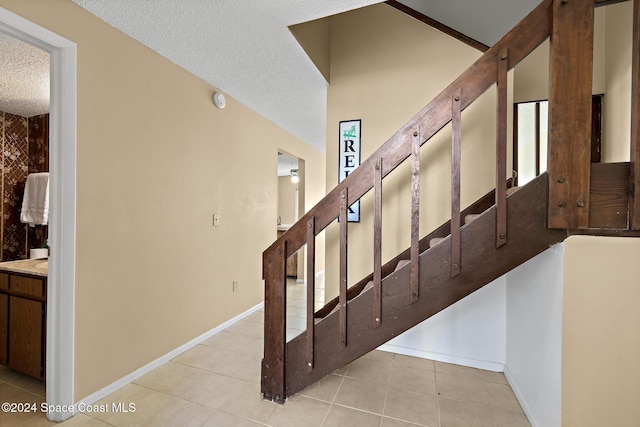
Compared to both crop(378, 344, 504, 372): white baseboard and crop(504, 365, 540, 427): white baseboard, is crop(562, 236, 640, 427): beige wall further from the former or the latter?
crop(378, 344, 504, 372): white baseboard

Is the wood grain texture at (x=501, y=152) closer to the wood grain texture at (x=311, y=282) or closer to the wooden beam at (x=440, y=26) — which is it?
the wood grain texture at (x=311, y=282)

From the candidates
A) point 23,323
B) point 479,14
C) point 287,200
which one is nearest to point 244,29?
point 479,14

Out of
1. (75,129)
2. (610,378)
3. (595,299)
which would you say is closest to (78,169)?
(75,129)

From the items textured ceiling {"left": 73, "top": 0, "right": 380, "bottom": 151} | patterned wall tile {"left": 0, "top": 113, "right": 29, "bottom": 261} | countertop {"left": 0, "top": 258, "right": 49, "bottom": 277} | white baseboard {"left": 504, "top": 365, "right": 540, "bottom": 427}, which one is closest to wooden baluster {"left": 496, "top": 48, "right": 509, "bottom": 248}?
textured ceiling {"left": 73, "top": 0, "right": 380, "bottom": 151}

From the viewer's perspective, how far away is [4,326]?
1.86 m

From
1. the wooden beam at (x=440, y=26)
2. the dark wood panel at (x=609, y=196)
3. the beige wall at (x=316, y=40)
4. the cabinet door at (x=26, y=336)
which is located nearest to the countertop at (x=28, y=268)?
the cabinet door at (x=26, y=336)

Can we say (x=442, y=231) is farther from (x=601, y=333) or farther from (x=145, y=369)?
(x=145, y=369)

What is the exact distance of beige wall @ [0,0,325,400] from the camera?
1660 mm

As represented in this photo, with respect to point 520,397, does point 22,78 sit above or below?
above

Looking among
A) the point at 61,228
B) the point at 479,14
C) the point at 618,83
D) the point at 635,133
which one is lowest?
the point at 61,228

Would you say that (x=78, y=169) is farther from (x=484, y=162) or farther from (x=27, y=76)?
(x=484, y=162)

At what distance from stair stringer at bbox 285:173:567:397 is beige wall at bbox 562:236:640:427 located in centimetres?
16

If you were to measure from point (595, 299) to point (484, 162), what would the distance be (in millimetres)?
1274

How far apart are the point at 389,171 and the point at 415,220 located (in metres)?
0.30
